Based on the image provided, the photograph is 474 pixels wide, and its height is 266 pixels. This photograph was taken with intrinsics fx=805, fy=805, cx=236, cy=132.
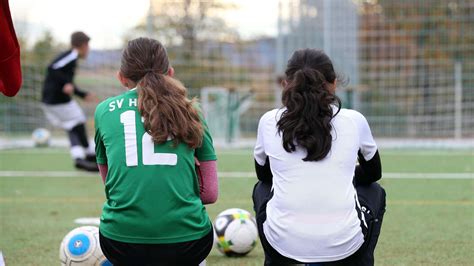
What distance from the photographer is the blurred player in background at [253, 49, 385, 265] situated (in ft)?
11.2

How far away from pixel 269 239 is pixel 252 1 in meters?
15.2

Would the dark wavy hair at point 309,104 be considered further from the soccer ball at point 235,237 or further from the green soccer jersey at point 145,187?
the soccer ball at point 235,237

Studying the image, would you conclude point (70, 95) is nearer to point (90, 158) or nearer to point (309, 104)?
point (90, 158)

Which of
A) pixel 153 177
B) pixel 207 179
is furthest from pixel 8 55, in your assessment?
pixel 207 179

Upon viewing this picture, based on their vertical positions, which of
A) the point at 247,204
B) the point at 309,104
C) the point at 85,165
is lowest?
the point at 85,165

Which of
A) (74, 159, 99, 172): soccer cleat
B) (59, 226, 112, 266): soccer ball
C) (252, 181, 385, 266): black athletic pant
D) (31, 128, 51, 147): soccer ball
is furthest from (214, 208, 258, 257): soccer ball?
(31, 128, 51, 147): soccer ball

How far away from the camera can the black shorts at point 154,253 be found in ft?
10.8

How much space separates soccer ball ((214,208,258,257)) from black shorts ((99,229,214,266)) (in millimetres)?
1752

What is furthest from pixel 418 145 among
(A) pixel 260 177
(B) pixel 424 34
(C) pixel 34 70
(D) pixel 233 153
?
(A) pixel 260 177

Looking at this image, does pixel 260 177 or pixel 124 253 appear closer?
pixel 124 253

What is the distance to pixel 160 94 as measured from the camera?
133 inches

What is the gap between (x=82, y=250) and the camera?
4309mm

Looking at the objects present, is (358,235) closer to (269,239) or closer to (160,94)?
(269,239)

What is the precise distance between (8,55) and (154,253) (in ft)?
3.51
